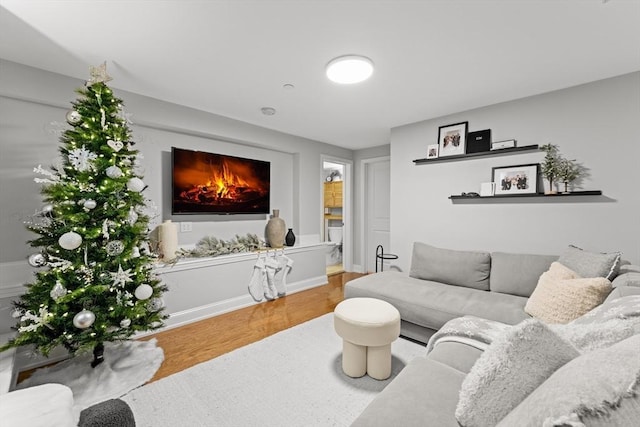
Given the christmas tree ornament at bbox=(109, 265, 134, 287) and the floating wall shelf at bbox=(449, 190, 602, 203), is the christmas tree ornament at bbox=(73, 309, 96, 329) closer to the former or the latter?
the christmas tree ornament at bbox=(109, 265, 134, 287)

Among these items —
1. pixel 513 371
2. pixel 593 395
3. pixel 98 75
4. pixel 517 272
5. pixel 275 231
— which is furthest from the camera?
pixel 275 231

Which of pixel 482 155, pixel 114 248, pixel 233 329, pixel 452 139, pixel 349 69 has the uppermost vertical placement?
pixel 349 69

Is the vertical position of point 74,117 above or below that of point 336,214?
above

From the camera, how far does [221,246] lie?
11.4 ft

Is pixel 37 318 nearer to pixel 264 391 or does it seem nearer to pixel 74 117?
pixel 74 117

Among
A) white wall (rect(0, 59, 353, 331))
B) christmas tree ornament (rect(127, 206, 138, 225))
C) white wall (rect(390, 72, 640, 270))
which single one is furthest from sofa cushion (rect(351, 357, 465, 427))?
white wall (rect(0, 59, 353, 331))

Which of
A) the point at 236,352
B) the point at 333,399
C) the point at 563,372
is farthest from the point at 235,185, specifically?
the point at 563,372

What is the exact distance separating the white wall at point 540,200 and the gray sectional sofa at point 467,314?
16.0 inches

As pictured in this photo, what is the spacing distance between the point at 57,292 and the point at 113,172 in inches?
34.9

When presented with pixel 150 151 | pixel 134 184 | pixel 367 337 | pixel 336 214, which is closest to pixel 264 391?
pixel 367 337

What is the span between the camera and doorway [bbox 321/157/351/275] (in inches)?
212

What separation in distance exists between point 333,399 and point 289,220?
3.00m

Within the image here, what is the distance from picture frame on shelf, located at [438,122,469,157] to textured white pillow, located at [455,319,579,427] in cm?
282

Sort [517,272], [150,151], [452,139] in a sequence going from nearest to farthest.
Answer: [517,272] < [150,151] < [452,139]
